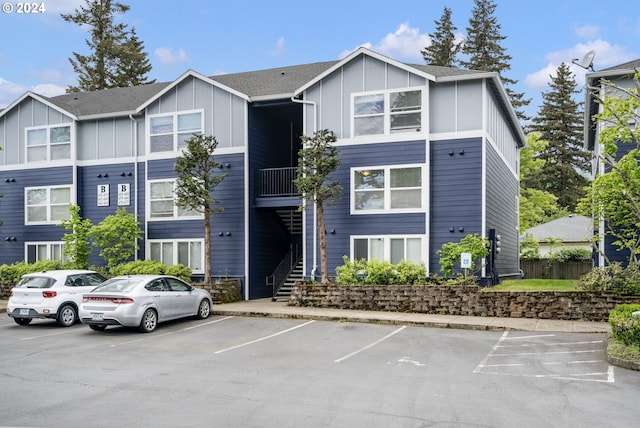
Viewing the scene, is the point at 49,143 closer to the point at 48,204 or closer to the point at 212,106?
the point at 48,204

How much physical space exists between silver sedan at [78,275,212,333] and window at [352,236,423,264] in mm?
6750

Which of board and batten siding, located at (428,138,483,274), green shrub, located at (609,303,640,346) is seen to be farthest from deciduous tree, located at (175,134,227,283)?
green shrub, located at (609,303,640,346)

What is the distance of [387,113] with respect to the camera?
796 inches

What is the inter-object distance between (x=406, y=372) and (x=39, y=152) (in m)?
22.0

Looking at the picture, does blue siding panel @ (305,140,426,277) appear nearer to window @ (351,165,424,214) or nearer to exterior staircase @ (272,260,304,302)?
window @ (351,165,424,214)

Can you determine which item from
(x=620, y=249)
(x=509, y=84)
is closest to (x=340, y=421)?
(x=620, y=249)

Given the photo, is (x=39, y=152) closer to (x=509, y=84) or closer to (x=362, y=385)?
(x=362, y=385)

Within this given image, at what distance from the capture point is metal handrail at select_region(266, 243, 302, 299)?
22.7 meters

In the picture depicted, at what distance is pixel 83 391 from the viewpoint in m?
8.57

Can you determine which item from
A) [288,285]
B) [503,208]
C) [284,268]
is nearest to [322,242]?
[288,285]

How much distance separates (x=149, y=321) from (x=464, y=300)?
8832mm

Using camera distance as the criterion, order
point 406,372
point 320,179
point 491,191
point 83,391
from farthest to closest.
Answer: point 491,191 → point 320,179 → point 406,372 → point 83,391

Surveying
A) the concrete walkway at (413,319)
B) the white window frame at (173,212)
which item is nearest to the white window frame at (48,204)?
the white window frame at (173,212)

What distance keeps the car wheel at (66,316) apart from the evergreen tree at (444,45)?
1806 inches
